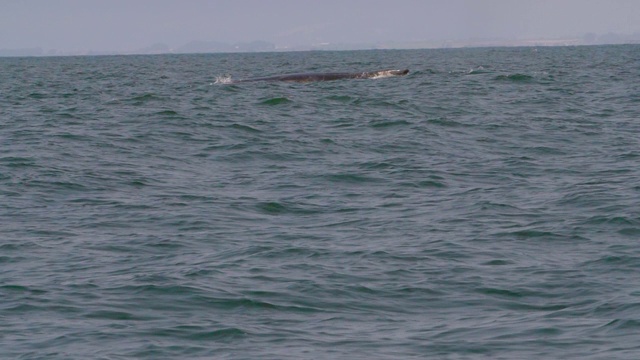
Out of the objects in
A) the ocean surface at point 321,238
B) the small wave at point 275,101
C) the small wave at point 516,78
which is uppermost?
the ocean surface at point 321,238

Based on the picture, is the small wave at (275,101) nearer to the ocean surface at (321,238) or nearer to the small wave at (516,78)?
the ocean surface at (321,238)

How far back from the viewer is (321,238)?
15.9 metres

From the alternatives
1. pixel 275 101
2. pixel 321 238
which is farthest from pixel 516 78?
pixel 321 238

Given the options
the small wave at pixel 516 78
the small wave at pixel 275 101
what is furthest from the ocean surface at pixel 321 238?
the small wave at pixel 516 78

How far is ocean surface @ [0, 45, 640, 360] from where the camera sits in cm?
1123

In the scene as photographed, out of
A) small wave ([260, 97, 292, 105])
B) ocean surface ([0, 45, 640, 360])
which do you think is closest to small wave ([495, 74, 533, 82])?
small wave ([260, 97, 292, 105])

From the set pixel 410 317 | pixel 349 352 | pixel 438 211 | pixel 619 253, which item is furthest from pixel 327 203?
pixel 349 352

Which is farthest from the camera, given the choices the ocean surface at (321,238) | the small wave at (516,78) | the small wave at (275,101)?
the small wave at (516,78)

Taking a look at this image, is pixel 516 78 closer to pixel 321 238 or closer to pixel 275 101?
pixel 275 101

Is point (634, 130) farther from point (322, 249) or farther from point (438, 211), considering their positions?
point (322, 249)

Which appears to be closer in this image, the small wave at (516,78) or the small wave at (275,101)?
the small wave at (275,101)

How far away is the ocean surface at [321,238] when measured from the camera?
36.8 feet

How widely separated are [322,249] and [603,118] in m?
18.7

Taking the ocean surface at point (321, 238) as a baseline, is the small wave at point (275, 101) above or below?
below
